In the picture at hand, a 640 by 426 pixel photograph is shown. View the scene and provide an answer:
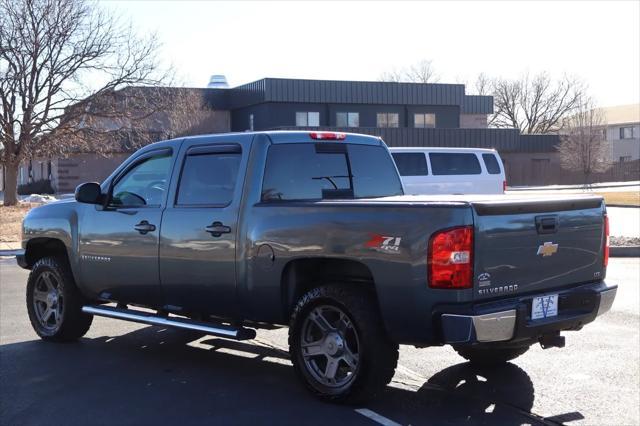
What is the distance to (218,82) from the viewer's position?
55.2 m

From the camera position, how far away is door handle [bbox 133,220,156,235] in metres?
6.52

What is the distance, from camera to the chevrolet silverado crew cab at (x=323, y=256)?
4.85 meters

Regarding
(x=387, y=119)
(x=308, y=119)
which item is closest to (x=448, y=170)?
(x=308, y=119)

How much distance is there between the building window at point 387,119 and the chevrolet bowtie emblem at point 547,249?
153 ft

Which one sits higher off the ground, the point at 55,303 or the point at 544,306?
the point at 544,306

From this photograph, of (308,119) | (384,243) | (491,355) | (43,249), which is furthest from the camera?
(308,119)

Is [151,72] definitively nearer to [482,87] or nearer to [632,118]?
[482,87]

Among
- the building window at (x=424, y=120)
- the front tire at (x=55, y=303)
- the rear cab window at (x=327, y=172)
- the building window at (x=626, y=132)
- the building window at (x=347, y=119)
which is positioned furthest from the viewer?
the building window at (x=626, y=132)

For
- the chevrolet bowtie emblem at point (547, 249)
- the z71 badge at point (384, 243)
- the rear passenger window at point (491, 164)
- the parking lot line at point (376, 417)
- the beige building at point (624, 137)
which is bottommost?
the parking lot line at point (376, 417)

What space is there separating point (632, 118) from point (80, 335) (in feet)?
273

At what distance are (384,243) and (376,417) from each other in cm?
123

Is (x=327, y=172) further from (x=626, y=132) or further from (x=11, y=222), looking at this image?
(x=626, y=132)

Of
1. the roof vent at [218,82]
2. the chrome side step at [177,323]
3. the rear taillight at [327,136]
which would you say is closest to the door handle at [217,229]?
the chrome side step at [177,323]

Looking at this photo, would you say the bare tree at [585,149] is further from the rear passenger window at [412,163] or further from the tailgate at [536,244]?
the tailgate at [536,244]
